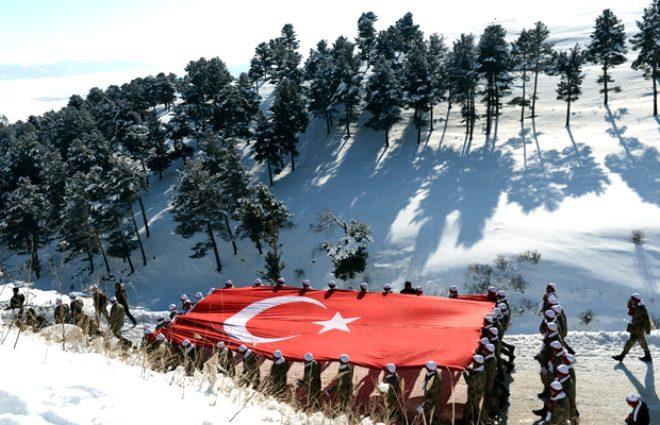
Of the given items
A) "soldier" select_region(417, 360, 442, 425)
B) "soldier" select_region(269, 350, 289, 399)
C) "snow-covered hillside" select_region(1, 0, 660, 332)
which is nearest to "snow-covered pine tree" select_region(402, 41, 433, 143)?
"snow-covered hillside" select_region(1, 0, 660, 332)

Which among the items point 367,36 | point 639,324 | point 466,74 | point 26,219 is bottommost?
point 26,219

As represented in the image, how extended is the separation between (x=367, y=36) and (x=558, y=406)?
8910 cm

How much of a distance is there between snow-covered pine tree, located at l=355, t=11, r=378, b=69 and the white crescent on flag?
255 ft

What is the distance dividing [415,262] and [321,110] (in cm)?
3443

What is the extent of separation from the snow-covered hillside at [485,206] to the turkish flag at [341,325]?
6.92 m

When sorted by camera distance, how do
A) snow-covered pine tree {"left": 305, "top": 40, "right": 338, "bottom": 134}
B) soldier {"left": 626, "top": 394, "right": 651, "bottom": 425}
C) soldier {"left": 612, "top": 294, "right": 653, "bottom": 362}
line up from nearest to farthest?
soldier {"left": 626, "top": 394, "right": 651, "bottom": 425}, soldier {"left": 612, "top": 294, "right": 653, "bottom": 362}, snow-covered pine tree {"left": 305, "top": 40, "right": 338, "bottom": 134}

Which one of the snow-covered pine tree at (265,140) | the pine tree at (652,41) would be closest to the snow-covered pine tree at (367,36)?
the snow-covered pine tree at (265,140)

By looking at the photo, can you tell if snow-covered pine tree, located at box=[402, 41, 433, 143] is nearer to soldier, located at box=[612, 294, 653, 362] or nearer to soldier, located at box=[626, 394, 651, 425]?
soldier, located at box=[612, 294, 653, 362]

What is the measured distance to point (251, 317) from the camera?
47.4 feet

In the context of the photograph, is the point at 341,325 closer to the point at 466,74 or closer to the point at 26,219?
the point at 466,74

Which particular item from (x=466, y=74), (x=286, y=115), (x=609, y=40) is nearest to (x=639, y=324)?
(x=286, y=115)

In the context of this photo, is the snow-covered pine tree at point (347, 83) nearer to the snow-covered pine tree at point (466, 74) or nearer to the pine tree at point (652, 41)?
the snow-covered pine tree at point (466, 74)

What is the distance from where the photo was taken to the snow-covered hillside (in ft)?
92.7

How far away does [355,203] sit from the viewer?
4634 centimetres
